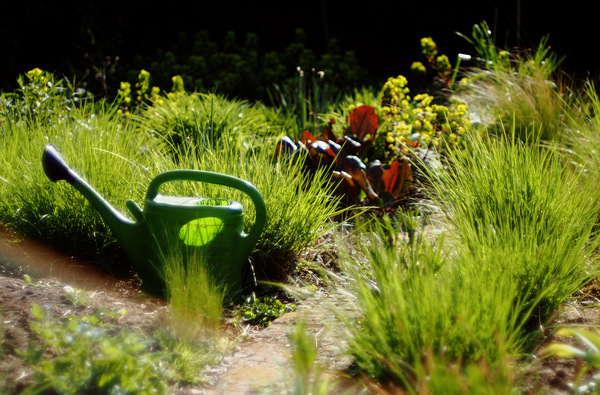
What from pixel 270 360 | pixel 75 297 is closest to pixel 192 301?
pixel 270 360

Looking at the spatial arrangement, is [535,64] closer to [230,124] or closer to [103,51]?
[230,124]

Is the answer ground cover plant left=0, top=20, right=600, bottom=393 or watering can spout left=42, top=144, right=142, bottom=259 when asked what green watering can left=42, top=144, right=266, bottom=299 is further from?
ground cover plant left=0, top=20, right=600, bottom=393

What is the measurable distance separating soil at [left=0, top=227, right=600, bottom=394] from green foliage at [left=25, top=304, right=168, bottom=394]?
0.09 m

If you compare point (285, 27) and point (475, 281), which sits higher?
point (285, 27)

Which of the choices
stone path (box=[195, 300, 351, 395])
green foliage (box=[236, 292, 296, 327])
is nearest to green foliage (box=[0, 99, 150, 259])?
green foliage (box=[236, 292, 296, 327])

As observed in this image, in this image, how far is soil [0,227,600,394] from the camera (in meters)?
A: 1.75

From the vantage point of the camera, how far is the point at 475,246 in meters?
2.12

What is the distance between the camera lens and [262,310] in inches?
95.1

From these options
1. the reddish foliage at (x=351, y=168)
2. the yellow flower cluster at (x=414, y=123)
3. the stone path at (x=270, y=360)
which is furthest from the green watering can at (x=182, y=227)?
the yellow flower cluster at (x=414, y=123)

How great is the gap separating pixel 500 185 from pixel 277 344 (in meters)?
1.09

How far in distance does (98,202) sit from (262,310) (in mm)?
767

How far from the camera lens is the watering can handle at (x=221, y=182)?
228cm

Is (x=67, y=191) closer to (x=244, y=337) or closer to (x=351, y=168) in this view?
(x=244, y=337)

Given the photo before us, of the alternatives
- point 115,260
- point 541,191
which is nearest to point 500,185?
point 541,191
